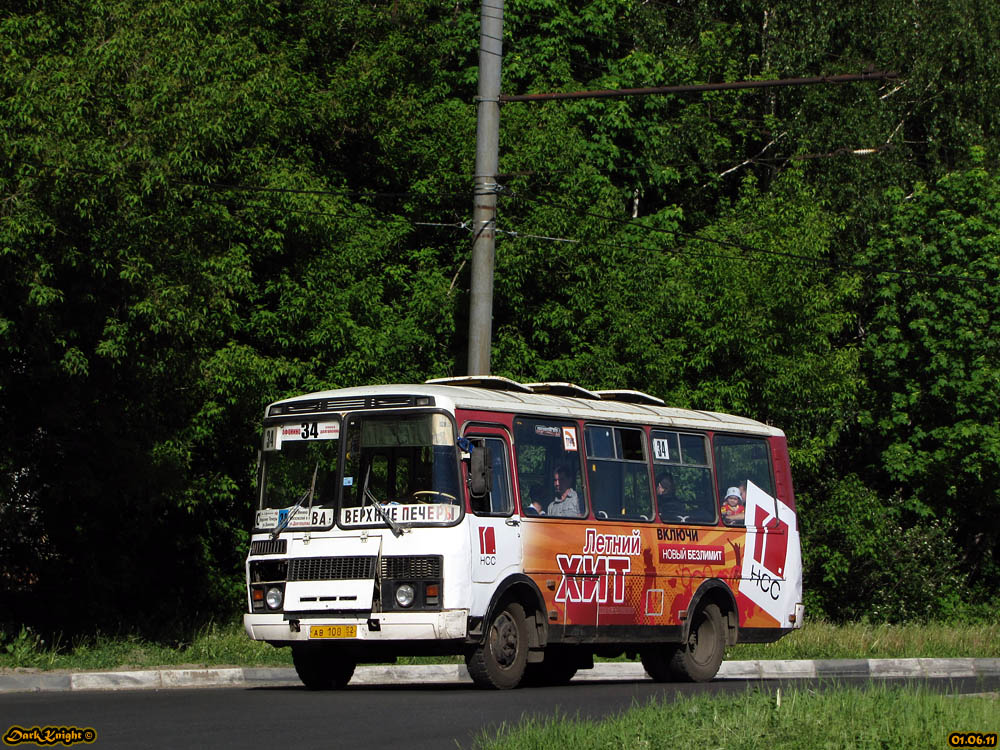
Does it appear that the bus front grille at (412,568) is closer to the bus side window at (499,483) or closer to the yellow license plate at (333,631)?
the yellow license plate at (333,631)

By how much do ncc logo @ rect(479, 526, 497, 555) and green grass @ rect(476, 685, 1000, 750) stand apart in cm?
379

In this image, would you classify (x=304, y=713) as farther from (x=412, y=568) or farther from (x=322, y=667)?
(x=322, y=667)

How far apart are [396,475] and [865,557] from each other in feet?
76.2

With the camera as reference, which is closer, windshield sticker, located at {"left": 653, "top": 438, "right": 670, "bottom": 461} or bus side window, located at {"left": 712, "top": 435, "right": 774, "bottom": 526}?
windshield sticker, located at {"left": 653, "top": 438, "right": 670, "bottom": 461}

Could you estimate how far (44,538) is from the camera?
73.2 feet

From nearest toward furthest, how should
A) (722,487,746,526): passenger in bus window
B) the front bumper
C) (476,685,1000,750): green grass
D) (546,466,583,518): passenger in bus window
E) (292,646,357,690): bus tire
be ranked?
(476,685,1000,750): green grass → the front bumper → (292,646,357,690): bus tire → (546,466,583,518): passenger in bus window → (722,487,746,526): passenger in bus window

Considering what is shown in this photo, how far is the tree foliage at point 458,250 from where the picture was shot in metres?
17.7

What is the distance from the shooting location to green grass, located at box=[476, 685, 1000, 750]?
9312mm

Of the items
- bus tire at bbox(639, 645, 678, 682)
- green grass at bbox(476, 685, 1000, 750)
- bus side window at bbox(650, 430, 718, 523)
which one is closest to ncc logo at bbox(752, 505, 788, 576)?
bus side window at bbox(650, 430, 718, 523)

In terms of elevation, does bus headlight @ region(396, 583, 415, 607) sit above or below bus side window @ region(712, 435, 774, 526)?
below

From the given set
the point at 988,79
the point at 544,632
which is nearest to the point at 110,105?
the point at 544,632

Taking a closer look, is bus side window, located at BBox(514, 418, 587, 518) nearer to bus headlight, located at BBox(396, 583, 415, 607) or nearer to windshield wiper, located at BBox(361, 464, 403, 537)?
windshield wiper, located at BBox(361, 464, 403, 537)

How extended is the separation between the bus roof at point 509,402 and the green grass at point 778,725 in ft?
15.6

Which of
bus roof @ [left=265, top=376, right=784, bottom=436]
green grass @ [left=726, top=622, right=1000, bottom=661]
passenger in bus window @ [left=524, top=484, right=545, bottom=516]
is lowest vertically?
green grass @ [left=726, top=622, right=1000, bottom=661]
